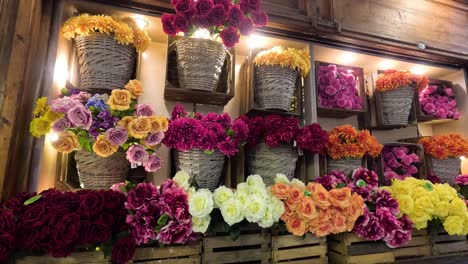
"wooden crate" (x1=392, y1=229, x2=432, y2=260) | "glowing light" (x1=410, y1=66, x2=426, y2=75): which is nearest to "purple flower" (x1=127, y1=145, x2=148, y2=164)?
"wooden crate" (x1=392, y1=229, x2=432, y2=260)

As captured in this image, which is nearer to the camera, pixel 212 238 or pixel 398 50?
pixel 212 238

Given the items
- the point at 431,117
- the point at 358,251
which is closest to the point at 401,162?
the point at 431,117

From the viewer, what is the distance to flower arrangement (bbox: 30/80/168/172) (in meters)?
0.93

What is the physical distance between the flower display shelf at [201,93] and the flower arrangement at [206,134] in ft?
0.71

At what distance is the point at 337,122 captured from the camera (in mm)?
1764

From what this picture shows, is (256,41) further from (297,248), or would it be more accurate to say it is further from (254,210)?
(297,248)

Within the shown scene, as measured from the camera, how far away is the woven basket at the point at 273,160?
4.12ft

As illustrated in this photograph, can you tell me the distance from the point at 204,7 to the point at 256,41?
0.40 metres

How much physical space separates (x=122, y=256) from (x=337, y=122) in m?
1.46

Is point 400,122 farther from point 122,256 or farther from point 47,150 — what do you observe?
point 47,150

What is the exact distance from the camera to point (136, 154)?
3.18 ft

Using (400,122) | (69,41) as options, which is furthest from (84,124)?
(400,122)

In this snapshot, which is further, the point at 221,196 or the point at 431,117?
the point at 431,117

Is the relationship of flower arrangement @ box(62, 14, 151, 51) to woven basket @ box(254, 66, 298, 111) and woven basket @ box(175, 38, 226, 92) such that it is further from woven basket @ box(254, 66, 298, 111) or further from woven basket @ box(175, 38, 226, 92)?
woven basket @ box(254, 66, 298, 111)
